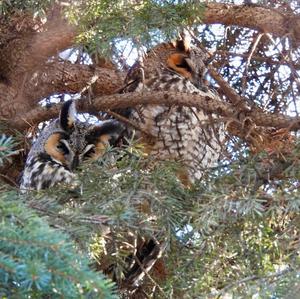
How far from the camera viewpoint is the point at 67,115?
9.27 feet

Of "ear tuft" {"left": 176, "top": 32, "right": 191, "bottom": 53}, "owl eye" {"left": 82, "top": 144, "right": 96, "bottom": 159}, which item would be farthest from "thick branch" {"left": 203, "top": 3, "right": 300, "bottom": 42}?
"owl eye" {"left": 82, "top": 144, "right": 96, "bottom": 159}

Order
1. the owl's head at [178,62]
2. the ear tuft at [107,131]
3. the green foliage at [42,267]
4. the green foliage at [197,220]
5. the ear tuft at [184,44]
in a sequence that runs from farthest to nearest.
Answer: the ear tuft at [184,44]
the owl's head at [178,62]
the ear tuft at [107,131]
the green foliage at [197,220]
the green foliage at [42,267]

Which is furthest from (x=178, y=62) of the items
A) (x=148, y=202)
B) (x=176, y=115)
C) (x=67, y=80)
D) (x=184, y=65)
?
(x=148, y=202)

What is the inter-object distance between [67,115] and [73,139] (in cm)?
10

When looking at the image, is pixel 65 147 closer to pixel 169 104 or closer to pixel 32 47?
pixel 169 104

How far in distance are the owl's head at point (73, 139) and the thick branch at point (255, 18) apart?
0.67 metres

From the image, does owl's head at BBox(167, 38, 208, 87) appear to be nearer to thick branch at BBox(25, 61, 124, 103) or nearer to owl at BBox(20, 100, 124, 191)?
thick branch at BBox(25, 61, 124, 103)

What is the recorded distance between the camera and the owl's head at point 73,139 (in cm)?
276

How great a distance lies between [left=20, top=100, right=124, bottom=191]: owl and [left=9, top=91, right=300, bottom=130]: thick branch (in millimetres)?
79

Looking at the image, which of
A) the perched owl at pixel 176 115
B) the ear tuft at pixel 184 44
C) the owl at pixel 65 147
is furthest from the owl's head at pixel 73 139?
the ear tuft at pixel 184 44

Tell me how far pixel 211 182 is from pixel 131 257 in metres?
0.57

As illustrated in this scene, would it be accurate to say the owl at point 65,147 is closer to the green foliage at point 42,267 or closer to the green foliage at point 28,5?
the green foliage at point 28,5

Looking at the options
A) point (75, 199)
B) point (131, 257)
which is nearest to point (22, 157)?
point (131, 257)

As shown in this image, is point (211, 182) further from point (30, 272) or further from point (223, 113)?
point (30, 272)
